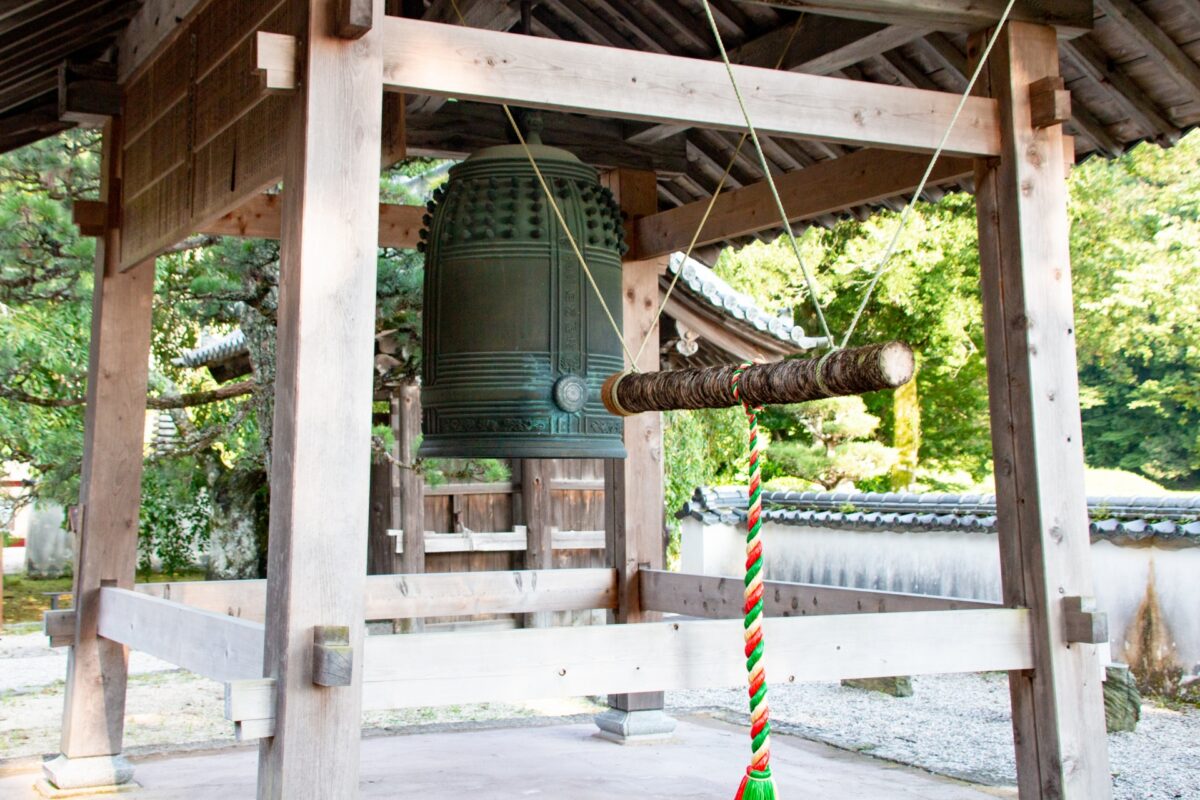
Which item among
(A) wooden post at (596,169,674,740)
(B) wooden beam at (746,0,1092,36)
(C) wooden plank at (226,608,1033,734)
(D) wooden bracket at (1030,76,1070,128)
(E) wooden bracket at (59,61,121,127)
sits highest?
(E) wooden bracket at (59,61,121,127)

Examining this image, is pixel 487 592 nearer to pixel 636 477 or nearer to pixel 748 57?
pixel 636 477

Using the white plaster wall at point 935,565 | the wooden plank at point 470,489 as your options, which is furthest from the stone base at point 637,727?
the wooden plank at point 470,489

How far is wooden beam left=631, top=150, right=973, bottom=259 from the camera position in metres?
4.29

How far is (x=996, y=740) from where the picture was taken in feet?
21.3

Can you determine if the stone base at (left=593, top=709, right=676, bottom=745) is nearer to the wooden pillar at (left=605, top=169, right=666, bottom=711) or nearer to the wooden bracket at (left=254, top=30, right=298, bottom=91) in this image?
the wooden pillar at (left=605, top=169, right=666, bottom=711)

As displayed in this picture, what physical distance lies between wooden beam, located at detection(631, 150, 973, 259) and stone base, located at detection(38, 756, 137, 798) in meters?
2.99

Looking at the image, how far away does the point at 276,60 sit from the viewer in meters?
2.93

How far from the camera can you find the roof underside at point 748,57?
12.8 ft

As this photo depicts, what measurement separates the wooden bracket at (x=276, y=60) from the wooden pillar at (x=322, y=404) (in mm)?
32

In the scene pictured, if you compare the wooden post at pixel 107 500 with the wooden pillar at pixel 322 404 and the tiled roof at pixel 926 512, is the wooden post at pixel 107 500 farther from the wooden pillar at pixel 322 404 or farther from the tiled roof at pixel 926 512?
the tiled roof at pixel 926 512

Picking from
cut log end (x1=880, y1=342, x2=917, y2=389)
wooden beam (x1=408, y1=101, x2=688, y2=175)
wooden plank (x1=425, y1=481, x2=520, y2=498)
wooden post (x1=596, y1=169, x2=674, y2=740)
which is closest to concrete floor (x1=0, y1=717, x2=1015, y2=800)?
wooden post (x1=596, y1=169, x2=674, y2=740)

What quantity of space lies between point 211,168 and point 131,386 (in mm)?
1358

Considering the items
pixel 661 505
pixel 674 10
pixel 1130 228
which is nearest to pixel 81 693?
pixel 661 505

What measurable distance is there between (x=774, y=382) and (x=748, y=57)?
213cm
